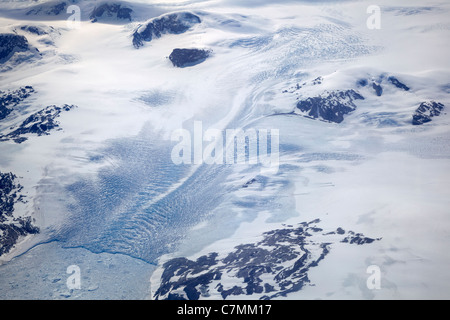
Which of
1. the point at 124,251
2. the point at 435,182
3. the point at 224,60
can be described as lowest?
the point at 124,251

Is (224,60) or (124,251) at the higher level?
(224,60)

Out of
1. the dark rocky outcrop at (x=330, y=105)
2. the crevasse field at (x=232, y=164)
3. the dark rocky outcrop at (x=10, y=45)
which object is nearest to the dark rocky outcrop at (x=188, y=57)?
the crevasse field at (x=232, y=164)

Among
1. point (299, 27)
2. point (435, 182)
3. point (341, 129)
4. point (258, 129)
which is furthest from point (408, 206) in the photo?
point (299, 27)

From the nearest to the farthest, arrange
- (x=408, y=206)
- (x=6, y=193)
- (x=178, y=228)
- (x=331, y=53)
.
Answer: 1. (x=408, y=206)
2. (x=178, y=228)
3. (x=6, y=193)
4. (x=331, y=53)

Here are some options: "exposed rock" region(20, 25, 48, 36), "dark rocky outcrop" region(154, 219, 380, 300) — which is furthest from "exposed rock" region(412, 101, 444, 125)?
"exposed rock" region(20, 25, 48, 36)

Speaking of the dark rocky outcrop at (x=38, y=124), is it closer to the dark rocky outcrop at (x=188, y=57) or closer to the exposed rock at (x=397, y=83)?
the dark rocky outcrop at (x=188, y=57)

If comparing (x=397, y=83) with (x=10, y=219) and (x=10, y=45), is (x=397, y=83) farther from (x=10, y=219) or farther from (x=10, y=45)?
(x=10, y=45)
